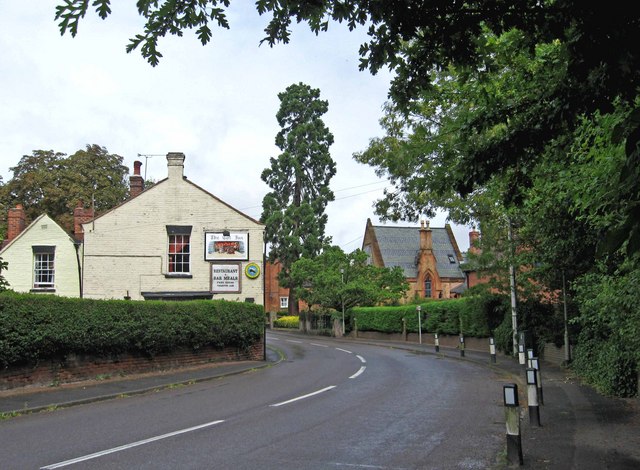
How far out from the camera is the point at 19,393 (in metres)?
13.5

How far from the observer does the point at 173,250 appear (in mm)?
28844

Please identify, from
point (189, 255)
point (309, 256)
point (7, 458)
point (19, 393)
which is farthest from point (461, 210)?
point (309, 256)

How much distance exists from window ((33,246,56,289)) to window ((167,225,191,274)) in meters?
8.17

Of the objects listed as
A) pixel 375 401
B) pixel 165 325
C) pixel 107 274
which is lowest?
pixel 375 401

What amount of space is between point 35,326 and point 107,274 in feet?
49.1

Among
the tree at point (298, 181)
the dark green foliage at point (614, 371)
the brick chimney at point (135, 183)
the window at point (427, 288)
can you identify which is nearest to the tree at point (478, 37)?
the dark green foliage at point (614, 371)

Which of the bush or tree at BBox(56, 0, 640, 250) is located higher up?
tree at BBox(56, 0, 640, 250)

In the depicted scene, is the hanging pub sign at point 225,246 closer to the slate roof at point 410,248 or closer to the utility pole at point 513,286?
the utility pole at point 513,286

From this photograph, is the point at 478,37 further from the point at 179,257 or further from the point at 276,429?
the point at 179,257

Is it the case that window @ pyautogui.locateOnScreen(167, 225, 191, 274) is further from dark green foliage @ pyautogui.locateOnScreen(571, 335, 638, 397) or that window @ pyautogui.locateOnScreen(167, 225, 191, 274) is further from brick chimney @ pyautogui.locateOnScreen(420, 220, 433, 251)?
brick chimney @ pyautogui.locateOnScreen(420, 220, 433, 251)

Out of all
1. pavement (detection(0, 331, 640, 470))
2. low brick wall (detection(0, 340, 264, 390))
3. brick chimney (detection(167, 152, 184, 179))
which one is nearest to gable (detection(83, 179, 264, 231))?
brick chimney (detection(167, 152, 184, 179))

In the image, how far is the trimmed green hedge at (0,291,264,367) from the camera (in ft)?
44.3

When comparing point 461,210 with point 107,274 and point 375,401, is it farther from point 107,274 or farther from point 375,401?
point 107,274

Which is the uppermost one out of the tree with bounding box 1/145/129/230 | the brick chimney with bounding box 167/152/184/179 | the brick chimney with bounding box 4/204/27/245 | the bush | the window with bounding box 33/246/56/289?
the tree with bounding box 1/145/129/230
